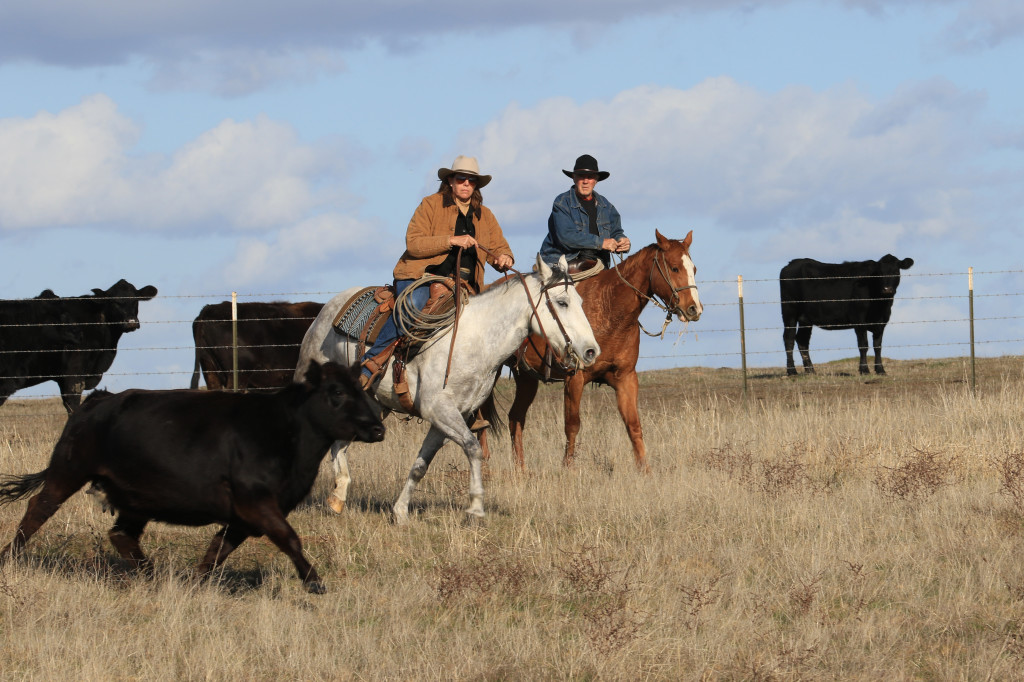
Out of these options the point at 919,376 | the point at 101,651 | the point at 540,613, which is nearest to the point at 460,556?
the point at 540,613

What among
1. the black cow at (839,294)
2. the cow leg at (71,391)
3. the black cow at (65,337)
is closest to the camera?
the black cow at (65,337)

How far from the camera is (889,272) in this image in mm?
25000

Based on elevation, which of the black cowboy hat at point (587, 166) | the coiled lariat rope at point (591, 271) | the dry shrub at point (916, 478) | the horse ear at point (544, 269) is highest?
the black cowboy hat at point (587, 166)

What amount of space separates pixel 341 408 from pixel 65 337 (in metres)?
12.2

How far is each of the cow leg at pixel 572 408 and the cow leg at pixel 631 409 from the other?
34 centimetres

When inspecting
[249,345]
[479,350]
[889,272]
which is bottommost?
[479,350]

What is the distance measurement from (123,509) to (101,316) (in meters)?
12.0

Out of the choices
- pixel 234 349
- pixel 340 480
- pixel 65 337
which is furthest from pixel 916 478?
pixel 65 337

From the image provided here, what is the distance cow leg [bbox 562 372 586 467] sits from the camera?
34.9 feet

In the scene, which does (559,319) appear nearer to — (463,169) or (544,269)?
(544,269)

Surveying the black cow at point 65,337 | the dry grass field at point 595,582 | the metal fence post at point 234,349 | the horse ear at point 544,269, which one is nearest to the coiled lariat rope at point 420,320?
the horse ear at point 544,269

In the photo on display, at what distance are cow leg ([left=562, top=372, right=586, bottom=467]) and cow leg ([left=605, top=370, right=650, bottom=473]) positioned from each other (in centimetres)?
34

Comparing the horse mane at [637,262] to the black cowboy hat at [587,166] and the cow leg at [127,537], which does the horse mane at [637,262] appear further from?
the cow leg at [127,537]

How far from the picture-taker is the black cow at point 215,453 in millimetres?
5930
